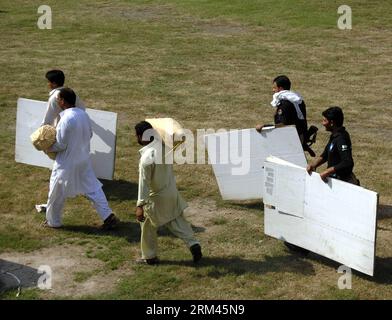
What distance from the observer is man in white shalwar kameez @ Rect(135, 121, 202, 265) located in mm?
6727

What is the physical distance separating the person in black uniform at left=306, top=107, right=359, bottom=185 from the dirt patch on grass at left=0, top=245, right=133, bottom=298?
7.73 feet

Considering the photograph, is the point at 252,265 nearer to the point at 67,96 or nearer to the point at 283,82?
the point at 283,82

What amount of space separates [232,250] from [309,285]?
112cm

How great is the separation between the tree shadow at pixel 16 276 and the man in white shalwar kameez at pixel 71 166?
3.43ft

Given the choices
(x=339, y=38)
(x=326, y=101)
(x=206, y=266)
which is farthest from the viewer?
(x=339, y=38)

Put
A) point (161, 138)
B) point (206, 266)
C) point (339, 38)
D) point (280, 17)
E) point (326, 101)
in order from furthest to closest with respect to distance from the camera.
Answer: point (280, 17) → point (339, 38) → point (326, 101) → point (206, 266) → point (161, 138)

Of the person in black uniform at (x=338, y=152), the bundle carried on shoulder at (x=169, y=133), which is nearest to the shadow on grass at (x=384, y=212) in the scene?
the person in black uniform at (x=338, y=152)

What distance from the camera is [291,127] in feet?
26.7

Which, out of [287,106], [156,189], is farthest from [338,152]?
[156,189]

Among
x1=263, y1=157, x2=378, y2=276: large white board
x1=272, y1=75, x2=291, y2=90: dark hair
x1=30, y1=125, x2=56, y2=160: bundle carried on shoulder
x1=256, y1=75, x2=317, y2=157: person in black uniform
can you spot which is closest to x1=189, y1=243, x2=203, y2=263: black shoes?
x1=263, y1=157, x2=378, y2=276: large white board

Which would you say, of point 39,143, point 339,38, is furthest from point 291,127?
point 339,38

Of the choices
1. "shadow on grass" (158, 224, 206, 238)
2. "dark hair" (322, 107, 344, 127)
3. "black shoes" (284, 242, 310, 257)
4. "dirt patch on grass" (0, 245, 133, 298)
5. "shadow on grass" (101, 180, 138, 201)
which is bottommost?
"dirt patch on grass" (0, 245, 133, 298)

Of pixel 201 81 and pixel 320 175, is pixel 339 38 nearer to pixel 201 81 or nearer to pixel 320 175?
pixel 201 81

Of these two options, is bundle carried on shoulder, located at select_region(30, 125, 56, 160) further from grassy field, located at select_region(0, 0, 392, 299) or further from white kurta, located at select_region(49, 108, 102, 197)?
grassy field, located at select_region(0, 0, 392, 299)
